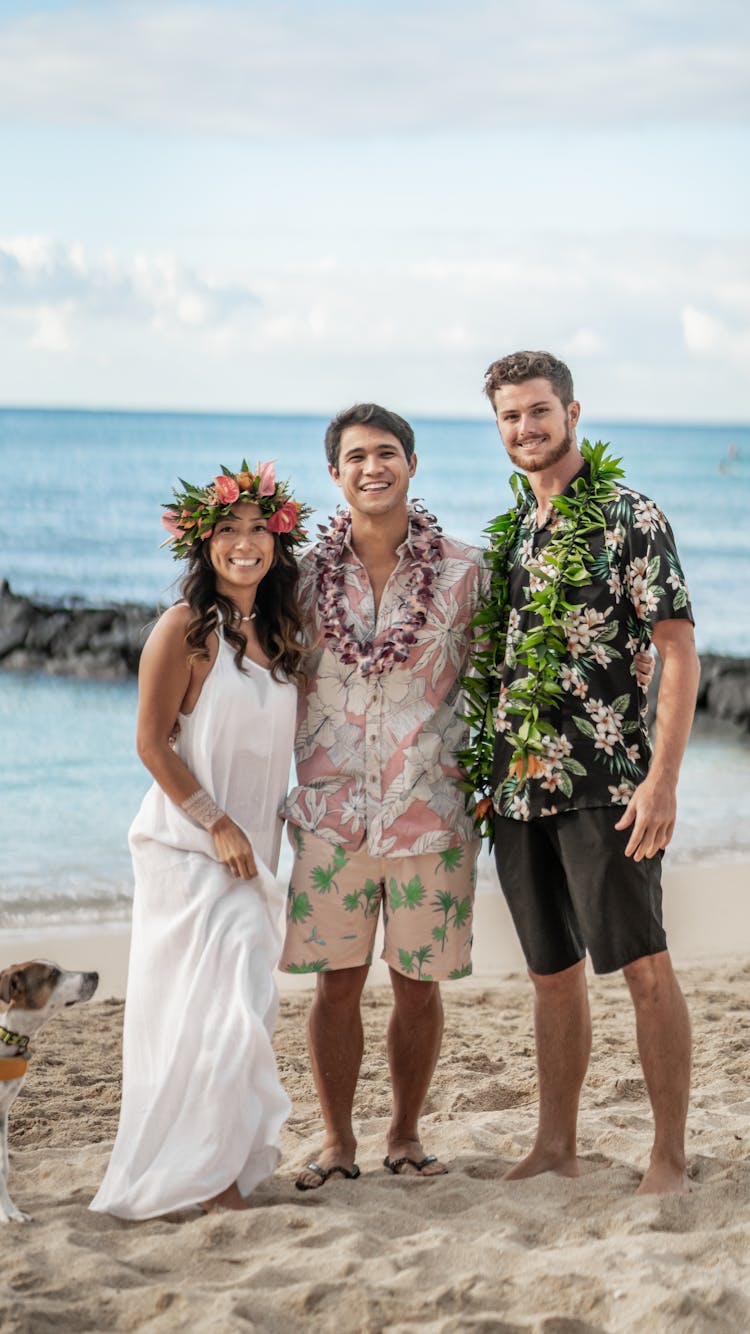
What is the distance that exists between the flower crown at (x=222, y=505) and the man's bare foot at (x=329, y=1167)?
1.85 metres

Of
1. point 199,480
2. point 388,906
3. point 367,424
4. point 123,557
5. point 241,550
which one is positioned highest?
point 199,480

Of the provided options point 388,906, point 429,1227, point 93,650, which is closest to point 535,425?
point 388,906

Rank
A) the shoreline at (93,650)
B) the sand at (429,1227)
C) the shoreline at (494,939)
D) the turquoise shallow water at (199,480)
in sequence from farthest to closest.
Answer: the turquoise shallow water at (199,480)
the shoreline at (93,650)
the shoreline at (494,939)
the sand at (429,1227)

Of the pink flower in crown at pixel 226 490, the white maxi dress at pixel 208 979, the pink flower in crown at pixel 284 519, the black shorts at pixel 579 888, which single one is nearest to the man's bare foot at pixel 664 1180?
the black shorts at pixel 579 888

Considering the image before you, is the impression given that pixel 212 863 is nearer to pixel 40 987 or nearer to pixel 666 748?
pixel 40 987

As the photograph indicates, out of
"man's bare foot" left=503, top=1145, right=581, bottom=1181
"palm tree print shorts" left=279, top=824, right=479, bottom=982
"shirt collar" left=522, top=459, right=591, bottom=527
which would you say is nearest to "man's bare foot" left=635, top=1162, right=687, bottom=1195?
"man's bare foot" left=503, top=1145, right=581, bottom=1181

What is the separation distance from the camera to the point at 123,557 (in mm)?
31562

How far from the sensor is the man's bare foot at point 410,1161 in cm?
421

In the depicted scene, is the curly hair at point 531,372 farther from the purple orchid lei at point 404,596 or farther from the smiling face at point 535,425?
the purple orchid lei at point 404,596

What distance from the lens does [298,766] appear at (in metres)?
4.24

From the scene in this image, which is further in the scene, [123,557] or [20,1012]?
[123,557]

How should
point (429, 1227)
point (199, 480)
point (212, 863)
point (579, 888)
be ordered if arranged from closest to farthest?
point (429, 1227) < point (579, 888) < point (212, 863) < point (199, 480)

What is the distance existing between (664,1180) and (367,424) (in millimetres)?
2298

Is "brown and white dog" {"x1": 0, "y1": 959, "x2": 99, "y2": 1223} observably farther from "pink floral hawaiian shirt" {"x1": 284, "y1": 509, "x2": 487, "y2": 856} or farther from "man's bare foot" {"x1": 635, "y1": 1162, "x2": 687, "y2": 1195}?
"man's bare foot" {"x1": 635, "y1": 1162, "x2": 687, "y2": 1195}
